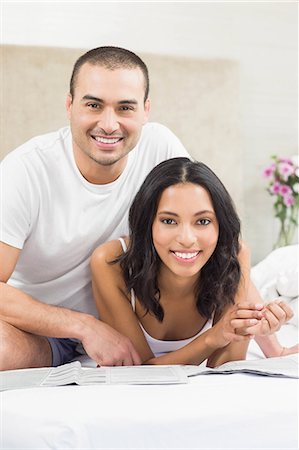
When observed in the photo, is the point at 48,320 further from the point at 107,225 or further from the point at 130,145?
the point at 130,145

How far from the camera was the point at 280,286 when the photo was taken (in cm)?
219

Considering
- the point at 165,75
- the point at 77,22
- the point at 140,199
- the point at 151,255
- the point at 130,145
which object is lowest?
the point at 151,255

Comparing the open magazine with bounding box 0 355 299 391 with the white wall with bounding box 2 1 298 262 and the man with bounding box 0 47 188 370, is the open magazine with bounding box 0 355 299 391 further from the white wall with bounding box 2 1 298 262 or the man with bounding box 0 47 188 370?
the white wall with bounding box 2 1 298 262

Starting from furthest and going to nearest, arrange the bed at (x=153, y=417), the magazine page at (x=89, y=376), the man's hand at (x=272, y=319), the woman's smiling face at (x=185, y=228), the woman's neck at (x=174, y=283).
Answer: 1. the woman's neck at (x=174, y=283)
2. the woman's smiling face at (x=185, y=228)
3. the man's hand at (x=272, y=319)
4. the magazine page at (x=89, y=376)
5. the bed at (x=153, y=417)

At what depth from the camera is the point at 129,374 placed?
1.25m

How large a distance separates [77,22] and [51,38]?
4.9 inches

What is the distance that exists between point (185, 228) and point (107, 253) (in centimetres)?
20

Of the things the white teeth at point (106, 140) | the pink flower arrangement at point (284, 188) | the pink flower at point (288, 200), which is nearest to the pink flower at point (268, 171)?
the pink flower arrangement at point (284, 188)

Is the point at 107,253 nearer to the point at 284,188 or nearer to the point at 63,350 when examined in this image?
the point at 63,350

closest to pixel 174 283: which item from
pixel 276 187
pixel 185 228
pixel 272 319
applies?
pixel 185 228

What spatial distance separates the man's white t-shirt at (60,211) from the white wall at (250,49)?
3.67 feet

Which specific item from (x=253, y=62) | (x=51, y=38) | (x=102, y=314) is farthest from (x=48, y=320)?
(x=253, y=62)

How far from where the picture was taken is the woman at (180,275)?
4.86ft

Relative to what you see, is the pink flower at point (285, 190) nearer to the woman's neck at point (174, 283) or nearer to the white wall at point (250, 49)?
the white wall at point (250, 49)
